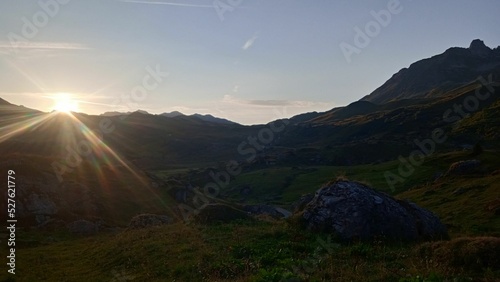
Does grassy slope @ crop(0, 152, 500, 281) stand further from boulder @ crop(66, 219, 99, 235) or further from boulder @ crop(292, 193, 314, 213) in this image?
boulder @ crop(292, 193, 314, 213)

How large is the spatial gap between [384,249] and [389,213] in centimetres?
481

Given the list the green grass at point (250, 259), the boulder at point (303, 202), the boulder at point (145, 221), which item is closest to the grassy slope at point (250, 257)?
the green grass at point (250, 259)

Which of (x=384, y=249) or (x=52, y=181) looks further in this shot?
(x=52, y=181)

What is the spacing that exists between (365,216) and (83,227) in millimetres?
39006

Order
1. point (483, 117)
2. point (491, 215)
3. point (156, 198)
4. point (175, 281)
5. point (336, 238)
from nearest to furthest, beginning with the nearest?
point (175, 281)
point (336, 238)
point (491, 215)
point (156, 198)
point (483, 117)

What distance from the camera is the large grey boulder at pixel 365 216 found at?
72.7 feet

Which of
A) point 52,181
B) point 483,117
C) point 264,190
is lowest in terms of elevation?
point 264,190

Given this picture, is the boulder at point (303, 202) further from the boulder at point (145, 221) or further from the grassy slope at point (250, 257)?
the boulder at point (145, 221)

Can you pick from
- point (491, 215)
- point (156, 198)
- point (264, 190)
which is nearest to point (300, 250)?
point (491, 215)

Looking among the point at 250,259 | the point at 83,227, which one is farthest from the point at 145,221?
the point at 250,259

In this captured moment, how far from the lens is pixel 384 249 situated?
18.7 metres

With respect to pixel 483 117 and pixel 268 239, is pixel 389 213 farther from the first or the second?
pixel 483 117

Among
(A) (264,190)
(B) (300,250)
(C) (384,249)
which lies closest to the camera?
(C) (384,249)

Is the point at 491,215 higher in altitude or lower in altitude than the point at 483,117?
lower
